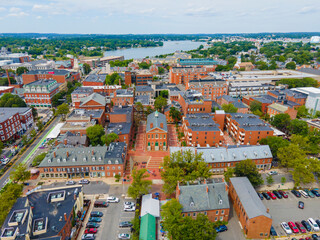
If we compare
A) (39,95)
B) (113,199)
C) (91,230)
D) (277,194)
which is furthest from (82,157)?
(39,95)

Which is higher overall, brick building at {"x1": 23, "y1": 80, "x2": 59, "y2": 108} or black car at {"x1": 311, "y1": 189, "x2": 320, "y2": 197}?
brick building at {"x1": 23, "y1": 80, "x2": 59, "y2": 108}

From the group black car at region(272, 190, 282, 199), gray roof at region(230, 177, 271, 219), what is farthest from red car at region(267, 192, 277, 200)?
gray roof at region(230, 177, 271, 219)

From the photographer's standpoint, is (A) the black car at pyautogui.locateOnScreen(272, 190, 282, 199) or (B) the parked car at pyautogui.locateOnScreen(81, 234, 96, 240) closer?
(B) the parked car at pyautogui.locateOnScreen(81, 234, 96, 240)

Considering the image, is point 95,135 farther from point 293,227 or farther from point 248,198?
point 293,227

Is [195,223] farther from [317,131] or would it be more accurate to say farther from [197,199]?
[317,131]

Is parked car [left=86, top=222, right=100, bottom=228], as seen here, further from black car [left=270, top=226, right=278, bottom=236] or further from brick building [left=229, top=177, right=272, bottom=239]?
black car [left=270, top=226, right=278, bottom=236]

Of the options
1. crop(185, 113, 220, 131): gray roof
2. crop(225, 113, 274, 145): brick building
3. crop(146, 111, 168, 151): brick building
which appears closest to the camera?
crop(225, 113, 274, 145): brick building
